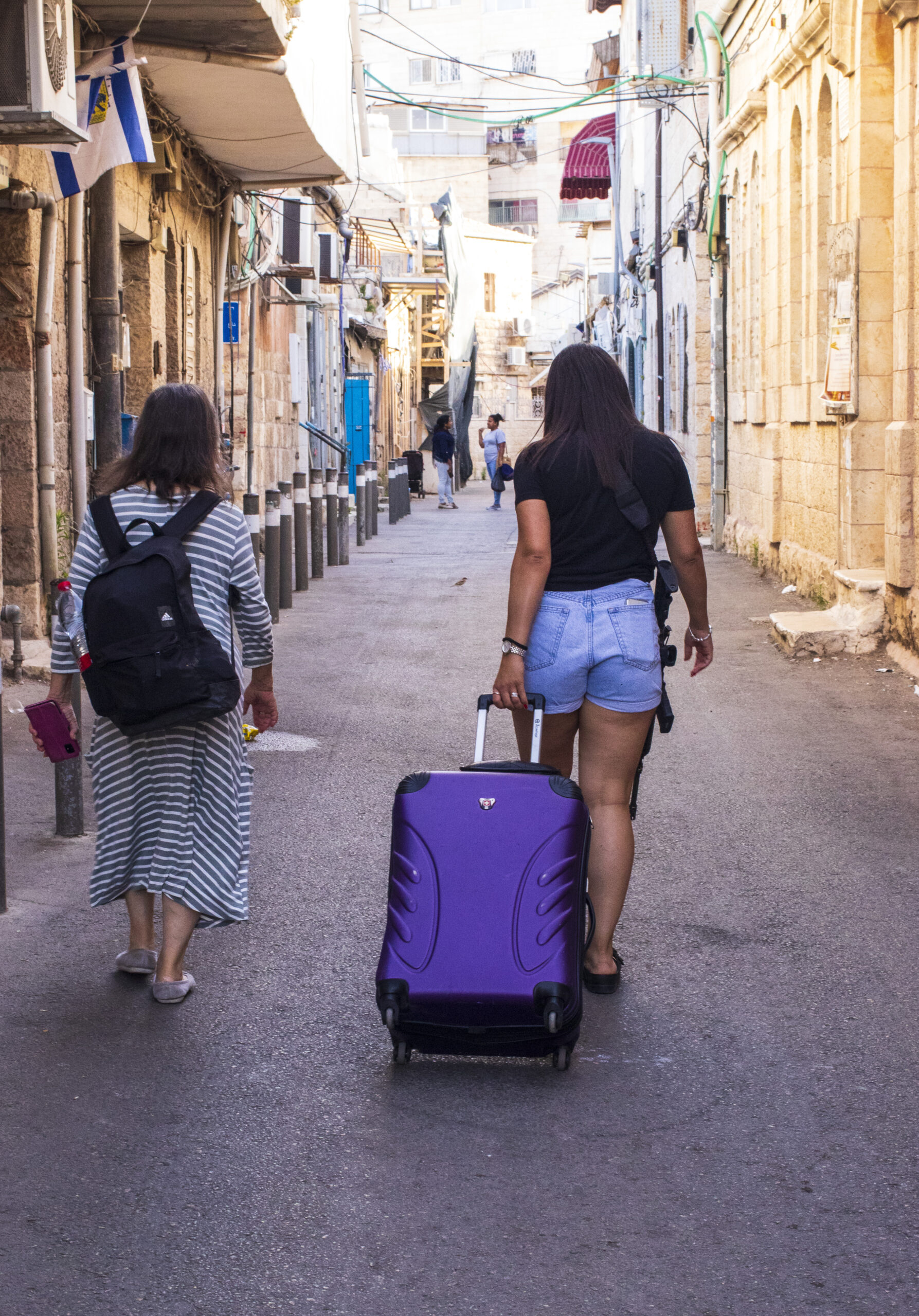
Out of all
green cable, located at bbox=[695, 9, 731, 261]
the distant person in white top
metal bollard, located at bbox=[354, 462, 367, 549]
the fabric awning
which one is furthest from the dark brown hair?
the fabric awning

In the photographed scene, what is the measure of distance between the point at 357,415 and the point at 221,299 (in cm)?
1346

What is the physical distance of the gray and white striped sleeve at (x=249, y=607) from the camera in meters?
4.32

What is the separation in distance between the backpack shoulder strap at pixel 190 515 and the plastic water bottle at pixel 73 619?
332 millimetres

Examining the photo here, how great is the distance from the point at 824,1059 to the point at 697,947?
934 mm

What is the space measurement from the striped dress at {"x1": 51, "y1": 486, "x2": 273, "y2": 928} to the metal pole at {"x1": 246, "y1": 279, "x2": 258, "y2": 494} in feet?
45.8

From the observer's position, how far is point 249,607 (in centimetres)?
439

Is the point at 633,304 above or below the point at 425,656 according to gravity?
above

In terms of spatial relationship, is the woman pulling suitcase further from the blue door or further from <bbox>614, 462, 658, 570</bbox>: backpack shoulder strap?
the blue door

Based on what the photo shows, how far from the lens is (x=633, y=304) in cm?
3303

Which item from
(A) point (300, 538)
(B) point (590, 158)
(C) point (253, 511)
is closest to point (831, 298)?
(C) point (253, 511)

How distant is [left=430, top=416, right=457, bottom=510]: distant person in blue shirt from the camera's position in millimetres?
31188

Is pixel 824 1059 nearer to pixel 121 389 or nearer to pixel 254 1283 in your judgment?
pixel 254 1283

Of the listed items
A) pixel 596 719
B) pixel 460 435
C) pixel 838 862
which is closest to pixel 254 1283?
pixel 596 719

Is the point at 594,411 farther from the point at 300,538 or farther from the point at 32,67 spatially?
the point at 300,538
